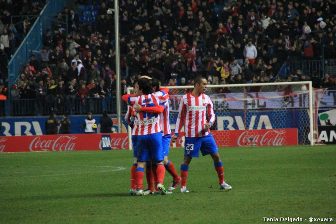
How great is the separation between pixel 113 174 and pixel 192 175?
2.15 m

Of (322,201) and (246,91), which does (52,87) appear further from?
(322,201)

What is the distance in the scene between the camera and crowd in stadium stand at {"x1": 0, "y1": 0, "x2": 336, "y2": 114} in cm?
3850

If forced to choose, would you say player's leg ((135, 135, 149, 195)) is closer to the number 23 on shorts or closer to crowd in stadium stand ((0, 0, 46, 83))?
the number 23 on shorts

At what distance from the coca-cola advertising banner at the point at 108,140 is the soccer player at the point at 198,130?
17823 mm

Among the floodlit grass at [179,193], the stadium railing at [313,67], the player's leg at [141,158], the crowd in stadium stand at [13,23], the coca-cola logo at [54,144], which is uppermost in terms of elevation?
the crowd in stadium stand at [13,23]

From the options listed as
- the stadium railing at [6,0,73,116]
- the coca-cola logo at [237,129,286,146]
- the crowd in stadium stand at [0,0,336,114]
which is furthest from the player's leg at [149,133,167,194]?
the stadium railing at [6,0,73,116]

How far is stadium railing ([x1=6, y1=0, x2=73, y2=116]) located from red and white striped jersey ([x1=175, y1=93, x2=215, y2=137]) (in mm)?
24031

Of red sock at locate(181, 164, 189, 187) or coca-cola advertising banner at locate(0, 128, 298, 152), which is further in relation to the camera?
coca-cola advertising banner at locate(0, 128, 298, 152)

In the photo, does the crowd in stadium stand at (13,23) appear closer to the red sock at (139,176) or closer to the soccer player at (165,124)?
the soccer player at (165,124)

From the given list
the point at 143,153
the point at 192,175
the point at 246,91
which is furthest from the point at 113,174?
the point at 246,91

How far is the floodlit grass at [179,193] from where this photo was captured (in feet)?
41.7

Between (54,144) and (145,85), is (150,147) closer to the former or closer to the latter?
(145,85)

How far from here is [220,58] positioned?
38.9 meters

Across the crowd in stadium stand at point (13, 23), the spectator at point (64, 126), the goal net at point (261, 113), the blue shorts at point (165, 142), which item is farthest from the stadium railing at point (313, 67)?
the blue shorts at point (165, 142)
